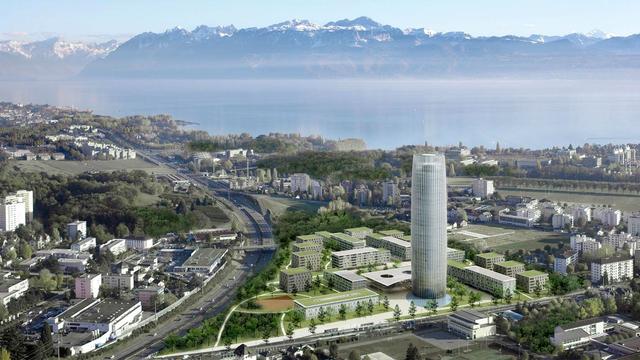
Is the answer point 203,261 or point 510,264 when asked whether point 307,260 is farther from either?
point 510,264

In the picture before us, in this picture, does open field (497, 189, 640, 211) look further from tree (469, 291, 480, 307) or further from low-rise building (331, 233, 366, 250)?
tree (469, 291, 480, 307)

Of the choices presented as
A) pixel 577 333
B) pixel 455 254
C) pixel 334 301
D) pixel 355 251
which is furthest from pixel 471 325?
pixel 355 251

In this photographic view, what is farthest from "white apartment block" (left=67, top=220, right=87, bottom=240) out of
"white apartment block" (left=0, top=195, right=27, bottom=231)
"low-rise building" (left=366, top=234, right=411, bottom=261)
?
"low-rise building" (left=366, top=234, right=411, bottom=261)

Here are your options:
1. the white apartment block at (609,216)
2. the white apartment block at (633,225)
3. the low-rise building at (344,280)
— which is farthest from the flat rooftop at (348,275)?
the white apartment block at (609,216)

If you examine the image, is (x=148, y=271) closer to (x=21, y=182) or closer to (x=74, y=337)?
(x=74, y=337)

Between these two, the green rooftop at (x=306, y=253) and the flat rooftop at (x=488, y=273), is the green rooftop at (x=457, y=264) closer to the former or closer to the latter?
the flat rooftop at (x=488, y=273)

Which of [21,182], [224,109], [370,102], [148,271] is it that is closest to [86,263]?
[148,271]
